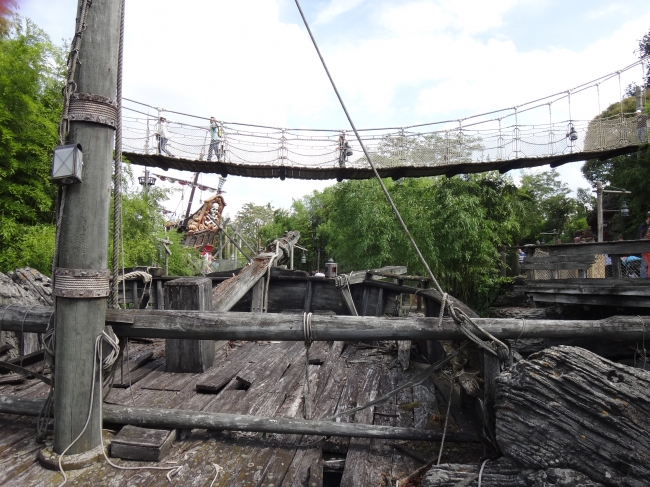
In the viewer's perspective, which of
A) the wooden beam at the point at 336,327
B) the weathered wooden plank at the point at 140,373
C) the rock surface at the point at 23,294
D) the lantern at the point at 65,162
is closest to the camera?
the lantern at the point at 65,162

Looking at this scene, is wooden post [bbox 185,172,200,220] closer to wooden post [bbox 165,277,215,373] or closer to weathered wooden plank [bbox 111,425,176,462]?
wooden post [bbox 165,277,215,373]

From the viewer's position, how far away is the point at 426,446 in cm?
202

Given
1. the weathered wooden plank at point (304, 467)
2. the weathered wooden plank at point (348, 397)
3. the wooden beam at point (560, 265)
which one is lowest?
the weathered wooden plank at point (304, 467)

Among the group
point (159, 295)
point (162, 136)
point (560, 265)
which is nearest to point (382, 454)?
point (159, 295)

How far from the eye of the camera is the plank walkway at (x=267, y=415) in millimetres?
1773

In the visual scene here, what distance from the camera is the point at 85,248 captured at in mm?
1920

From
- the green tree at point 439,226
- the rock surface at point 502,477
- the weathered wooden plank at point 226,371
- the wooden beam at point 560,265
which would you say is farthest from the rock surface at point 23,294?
the green tree at point 439,226

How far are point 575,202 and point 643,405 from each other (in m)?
31.4

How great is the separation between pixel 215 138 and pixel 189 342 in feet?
21.9

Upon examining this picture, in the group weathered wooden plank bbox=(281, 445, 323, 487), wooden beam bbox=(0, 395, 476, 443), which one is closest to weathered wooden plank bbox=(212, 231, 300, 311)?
wooden beam bbox=(0, 395, 476, 443)

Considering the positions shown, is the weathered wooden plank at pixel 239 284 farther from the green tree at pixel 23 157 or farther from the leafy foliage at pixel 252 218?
the leafy foliage at pixel 252 218

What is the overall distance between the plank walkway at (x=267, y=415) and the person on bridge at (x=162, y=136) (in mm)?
5415

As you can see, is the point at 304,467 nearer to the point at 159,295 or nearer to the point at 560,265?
the point at 159,295

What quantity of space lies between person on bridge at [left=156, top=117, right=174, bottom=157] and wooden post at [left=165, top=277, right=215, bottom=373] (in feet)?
18.4
